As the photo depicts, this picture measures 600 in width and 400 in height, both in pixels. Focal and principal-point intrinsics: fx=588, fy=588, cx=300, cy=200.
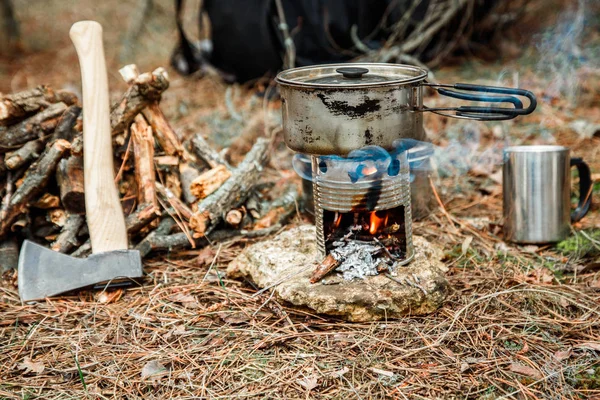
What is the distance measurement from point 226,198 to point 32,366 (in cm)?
130

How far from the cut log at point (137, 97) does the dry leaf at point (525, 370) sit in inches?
88.7

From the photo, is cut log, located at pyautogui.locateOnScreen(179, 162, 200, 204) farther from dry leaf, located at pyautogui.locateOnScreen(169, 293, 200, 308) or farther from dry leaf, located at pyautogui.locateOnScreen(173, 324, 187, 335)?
dry leaf, located at pyautogui.locateOnScreen(173, 324, 187, 335)

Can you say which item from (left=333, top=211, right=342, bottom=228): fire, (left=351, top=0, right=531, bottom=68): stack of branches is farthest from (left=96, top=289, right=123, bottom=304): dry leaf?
(left=351, top=0, right=531, bottom=68): stack of branches

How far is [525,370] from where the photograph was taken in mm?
2115

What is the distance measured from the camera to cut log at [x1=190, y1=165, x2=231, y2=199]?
3.25 meters

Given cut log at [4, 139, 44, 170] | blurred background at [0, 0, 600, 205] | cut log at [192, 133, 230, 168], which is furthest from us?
blurred background at [0, 0, 600, 205]

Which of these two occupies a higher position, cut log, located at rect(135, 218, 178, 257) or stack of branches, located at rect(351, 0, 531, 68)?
stack of branches, located at rect(351, 0, 531, 68)

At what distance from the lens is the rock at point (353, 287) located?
2.42 m

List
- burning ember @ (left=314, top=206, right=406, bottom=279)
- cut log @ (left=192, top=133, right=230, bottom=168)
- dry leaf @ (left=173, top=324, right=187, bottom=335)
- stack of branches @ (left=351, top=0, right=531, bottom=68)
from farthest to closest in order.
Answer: stack of branches @ (left=351, top=0, right=531, bottom=68) → cut log @ (left=192, top=133, right=230, bottom=168) → burning ember @ (left=314, top=206, right=406, bottom=279) → dry leaf @ (left=173, top=324, right=187, bottom=335)

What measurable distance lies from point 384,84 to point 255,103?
3532mm

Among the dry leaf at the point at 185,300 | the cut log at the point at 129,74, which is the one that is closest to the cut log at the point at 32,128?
the cut log at the point at 129,74

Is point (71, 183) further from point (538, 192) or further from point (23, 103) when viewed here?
point (538, 192)

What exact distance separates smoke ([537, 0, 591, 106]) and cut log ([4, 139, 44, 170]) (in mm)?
4204

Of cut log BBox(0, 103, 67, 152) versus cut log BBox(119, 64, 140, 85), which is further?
cut log BBox(119, 64, 140, 85)
